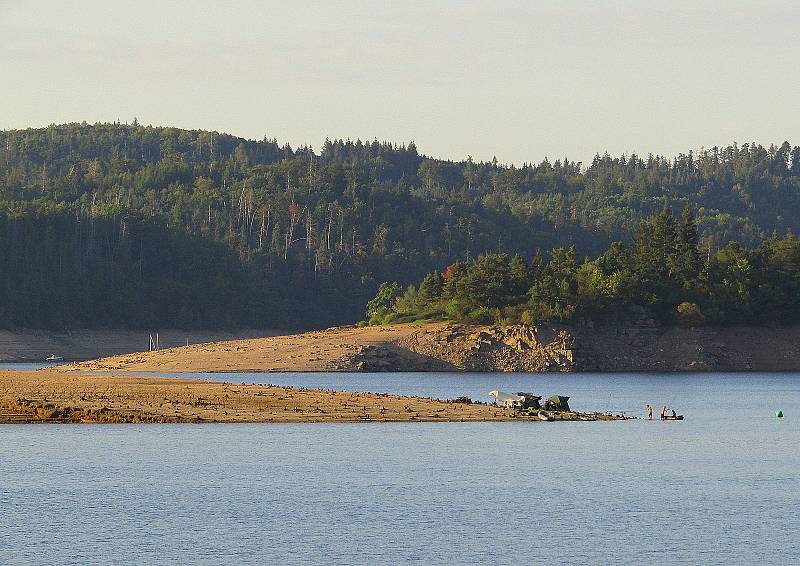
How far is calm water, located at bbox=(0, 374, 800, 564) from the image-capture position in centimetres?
3566

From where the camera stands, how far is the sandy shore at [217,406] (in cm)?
6731

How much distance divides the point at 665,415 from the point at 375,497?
36.0m

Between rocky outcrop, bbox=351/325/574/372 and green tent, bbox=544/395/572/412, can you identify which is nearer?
green tent, bbox=544/395/572/412

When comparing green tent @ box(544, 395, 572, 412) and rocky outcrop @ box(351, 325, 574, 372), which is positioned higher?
rocky outcrop @ box(351, 325, 574, 372)

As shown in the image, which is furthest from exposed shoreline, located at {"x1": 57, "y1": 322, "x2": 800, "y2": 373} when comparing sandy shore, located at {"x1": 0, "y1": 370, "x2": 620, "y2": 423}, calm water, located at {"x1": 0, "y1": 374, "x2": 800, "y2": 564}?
calm water, located at {"x1": 0, "y1": 374, "x2": 800, "y2": 564}

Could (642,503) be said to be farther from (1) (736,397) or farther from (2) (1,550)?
(1) (736,397)

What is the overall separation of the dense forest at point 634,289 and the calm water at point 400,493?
79.9 metres

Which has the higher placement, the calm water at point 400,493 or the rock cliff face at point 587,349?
the rock cliff face at point 587,349

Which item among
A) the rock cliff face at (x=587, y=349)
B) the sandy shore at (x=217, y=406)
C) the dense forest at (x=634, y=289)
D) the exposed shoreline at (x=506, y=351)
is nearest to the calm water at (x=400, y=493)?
the sandy shore at (x=217, y=406)

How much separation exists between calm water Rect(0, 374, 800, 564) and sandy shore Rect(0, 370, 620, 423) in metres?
1.95

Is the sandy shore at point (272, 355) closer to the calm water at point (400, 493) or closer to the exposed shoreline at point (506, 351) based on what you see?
→ the exposed shoreline at point (506, 351)

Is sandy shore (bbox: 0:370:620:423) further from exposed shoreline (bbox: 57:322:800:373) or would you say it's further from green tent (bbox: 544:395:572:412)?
exposed shoreline (bbox: 57:322:800:373)

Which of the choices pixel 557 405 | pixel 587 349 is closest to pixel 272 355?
pixel 587 349

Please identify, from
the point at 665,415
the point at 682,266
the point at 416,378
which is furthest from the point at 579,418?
the point at 682,266
